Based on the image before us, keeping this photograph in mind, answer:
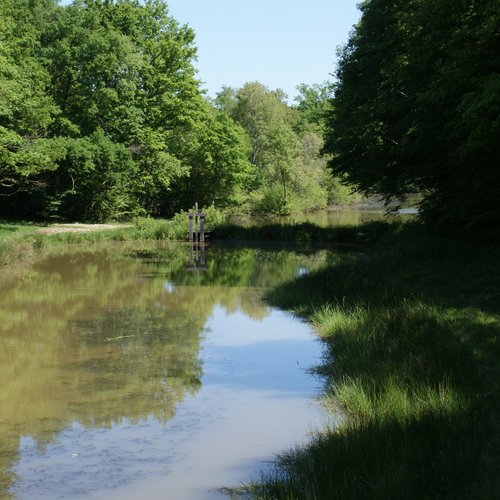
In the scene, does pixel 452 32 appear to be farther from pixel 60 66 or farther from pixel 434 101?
pixel 60 66

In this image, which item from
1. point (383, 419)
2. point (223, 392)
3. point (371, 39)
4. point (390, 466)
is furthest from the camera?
point (371, 39)

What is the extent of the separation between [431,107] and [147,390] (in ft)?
35.5

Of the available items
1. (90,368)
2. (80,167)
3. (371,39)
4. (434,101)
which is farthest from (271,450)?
(80,167)

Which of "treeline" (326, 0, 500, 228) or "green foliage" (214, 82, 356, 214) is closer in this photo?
"treeline" (326, 0, 500, 228)

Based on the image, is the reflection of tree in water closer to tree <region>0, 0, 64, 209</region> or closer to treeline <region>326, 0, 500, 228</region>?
treeline <region>326, 0, 500, 228</region>

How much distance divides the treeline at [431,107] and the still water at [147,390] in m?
5.59

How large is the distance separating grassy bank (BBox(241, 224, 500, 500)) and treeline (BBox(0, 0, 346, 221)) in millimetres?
22795

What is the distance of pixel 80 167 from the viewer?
3894cm

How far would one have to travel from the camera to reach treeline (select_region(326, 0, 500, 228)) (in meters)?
13.3

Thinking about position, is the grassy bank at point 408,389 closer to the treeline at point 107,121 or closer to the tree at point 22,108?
the tree at point 22,108

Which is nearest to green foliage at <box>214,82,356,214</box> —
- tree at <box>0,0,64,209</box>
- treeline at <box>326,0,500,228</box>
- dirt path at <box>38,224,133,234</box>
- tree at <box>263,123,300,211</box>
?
tree at <box>263,123,300,211</box>

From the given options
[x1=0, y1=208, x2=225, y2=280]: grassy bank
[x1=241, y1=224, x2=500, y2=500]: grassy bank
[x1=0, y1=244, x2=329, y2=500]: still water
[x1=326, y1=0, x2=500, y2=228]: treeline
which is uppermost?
[x1=326, y1=0, x2=500, y2=228]: treeline

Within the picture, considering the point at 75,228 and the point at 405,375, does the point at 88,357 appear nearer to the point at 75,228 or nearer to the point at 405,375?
the point at 405,375

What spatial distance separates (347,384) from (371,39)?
21.3 m
